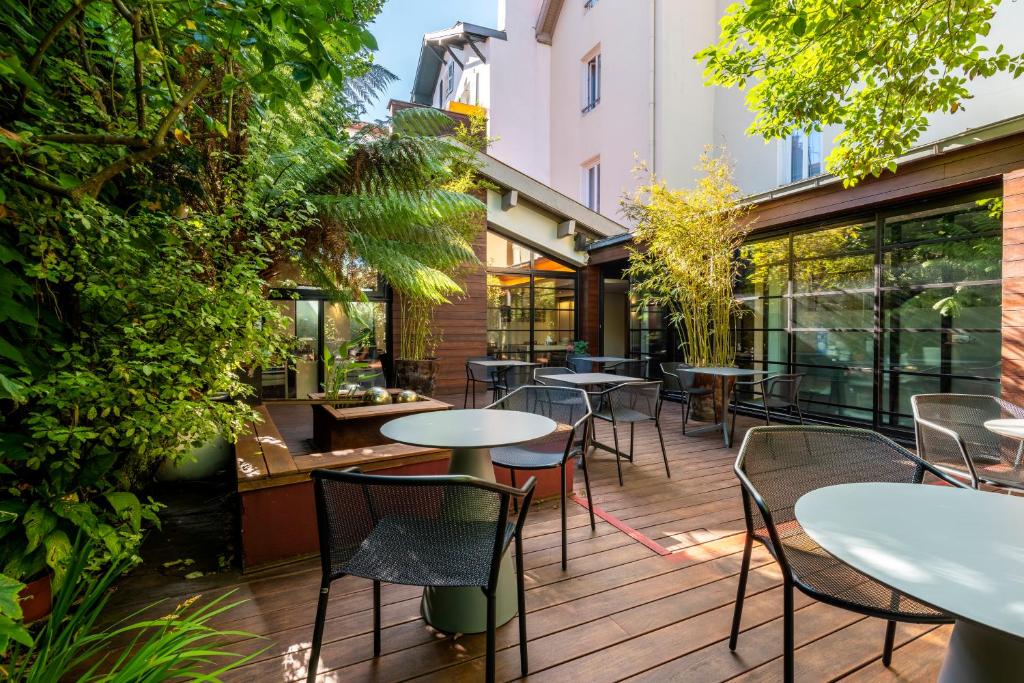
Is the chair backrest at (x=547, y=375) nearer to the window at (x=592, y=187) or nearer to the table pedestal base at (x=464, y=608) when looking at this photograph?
the table pedestal base at (x=464, y=608)

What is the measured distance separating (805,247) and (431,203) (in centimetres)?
407

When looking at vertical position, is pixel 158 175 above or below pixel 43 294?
above

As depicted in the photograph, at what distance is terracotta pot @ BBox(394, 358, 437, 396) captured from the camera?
6.57 meters

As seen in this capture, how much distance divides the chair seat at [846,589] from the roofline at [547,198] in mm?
6816

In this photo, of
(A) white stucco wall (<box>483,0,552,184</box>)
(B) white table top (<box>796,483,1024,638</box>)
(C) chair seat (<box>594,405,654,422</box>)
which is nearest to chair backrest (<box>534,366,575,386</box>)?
(C) chair seat (<box>594,405,654,422</box>)

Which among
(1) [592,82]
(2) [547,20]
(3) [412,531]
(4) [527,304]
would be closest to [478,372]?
(4) [527,304]

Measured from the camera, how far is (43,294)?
5.37ft

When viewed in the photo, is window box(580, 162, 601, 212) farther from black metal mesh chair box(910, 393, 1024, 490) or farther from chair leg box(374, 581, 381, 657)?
chair leg box(374, 581, 381, 657)

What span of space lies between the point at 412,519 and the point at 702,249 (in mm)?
4732

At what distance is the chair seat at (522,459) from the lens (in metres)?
2.29

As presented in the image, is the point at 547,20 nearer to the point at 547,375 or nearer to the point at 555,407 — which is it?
the point at 547,375

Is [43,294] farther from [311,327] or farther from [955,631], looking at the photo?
[311,327]

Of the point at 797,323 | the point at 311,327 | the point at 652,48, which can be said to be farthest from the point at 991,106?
the point at 311,327

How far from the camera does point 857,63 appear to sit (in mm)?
2871
